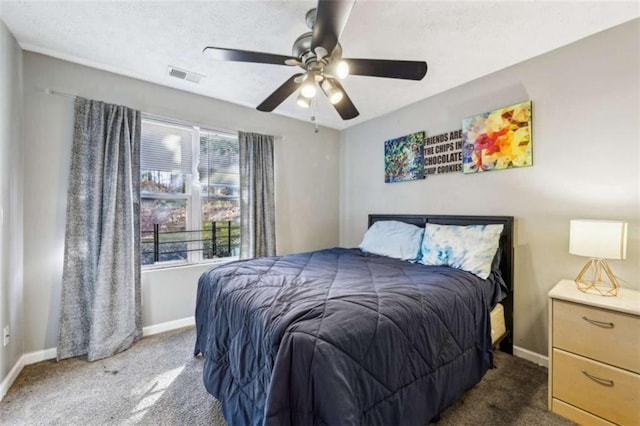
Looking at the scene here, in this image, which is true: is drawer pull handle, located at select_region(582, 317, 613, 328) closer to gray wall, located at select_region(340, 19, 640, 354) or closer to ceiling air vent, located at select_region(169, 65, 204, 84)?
gray wall, located at select_region(340, 19, 640, 354)

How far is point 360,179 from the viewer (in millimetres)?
3938

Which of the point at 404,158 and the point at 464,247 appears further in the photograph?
the point at 404,158

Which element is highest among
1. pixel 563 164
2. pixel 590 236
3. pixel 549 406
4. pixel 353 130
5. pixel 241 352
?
pixel 353 130

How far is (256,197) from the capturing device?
3.31m

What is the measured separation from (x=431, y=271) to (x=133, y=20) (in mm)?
2778

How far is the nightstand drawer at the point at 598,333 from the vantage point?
1438mm

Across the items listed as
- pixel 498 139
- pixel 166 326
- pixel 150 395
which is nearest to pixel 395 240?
pixel 498 139

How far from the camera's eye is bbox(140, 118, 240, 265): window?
110 inches

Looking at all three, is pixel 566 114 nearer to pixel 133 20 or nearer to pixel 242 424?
pixel 242 424

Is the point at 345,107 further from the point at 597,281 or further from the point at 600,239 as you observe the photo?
the point at 597,281

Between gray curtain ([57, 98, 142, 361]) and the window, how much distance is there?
0.25 metres

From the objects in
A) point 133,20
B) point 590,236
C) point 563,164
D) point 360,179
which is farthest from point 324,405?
point 360,179

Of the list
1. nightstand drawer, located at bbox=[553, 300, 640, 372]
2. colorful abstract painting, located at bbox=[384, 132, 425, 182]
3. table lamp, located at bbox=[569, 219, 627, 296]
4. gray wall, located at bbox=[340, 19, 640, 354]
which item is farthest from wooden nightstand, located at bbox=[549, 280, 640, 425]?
colorful abstract painting, located at bbox=[384, 132, 425, 182]

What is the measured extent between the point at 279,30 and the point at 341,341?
Result: 6.64 feet
